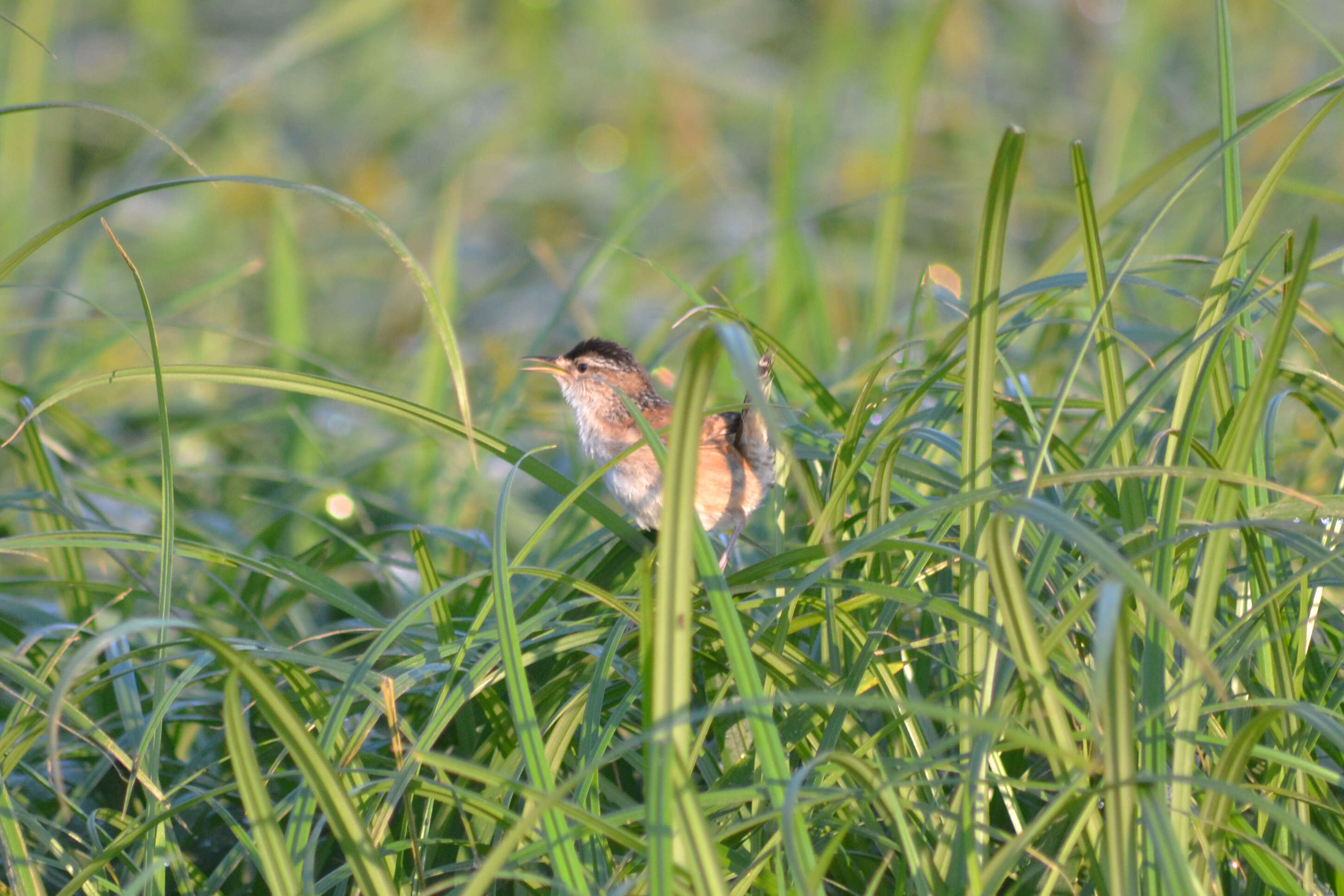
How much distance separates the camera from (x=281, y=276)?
16.2ft

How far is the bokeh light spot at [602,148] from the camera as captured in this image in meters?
8.81

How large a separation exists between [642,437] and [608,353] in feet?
2.45

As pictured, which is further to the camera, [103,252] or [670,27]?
[670,27]

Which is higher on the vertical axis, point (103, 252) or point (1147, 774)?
point (103, 252)

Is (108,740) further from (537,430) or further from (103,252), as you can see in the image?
(103,252)

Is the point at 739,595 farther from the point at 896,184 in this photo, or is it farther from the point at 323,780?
the point at 896,184

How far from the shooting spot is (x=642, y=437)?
2.91 meters

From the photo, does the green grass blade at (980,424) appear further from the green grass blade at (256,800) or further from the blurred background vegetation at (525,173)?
the blurred background vegetation at (525,173)

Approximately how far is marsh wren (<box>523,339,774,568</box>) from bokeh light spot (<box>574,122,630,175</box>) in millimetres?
5277

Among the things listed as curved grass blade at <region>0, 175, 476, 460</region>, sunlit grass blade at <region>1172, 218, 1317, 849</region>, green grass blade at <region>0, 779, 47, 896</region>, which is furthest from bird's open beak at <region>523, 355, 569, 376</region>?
sunlit grass blade at <region>1172, 218, 1317, 849</region>

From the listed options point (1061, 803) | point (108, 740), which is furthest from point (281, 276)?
point (1061, 803)

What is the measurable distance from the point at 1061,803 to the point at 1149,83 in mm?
5747

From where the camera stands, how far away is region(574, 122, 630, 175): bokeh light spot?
8812mm

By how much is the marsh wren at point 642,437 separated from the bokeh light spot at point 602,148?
5.28m
